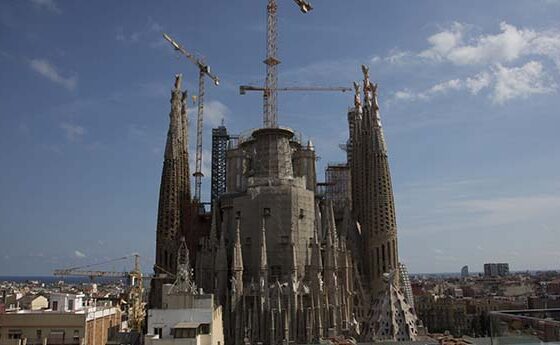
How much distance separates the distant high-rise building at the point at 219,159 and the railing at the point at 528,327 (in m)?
76.1

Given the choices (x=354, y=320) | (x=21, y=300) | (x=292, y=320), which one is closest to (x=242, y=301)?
(x=292, y=320)

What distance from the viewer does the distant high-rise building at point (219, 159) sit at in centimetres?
8459

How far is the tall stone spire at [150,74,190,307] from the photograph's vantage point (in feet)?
211

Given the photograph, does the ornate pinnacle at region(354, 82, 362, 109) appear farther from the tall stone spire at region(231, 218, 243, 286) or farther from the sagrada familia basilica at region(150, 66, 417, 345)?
the tall stone spire at region(231, 218, 243, 286)

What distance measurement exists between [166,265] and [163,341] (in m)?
30.8

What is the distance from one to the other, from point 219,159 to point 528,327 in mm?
79168

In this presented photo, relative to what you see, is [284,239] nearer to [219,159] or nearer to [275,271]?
[275,271]

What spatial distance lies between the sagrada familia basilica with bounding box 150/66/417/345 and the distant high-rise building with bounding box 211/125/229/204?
7.88 metres

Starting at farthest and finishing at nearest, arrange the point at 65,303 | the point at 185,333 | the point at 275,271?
the point at 275,271 → the point at 65,303 → the point at 185,333

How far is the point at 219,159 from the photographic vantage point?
85.9 metres

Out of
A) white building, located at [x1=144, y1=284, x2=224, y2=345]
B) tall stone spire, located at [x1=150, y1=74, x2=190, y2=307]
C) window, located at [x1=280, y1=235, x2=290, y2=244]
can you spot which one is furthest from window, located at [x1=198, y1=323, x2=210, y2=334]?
tall stone spire, located at [x1=150, y1=74, x2=190, y2=307]

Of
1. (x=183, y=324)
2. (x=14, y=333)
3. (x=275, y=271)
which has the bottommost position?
(x=14, y=333)

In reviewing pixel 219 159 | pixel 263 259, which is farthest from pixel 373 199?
pixel 219 159

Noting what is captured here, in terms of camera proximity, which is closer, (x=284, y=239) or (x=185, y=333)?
(x=185, y=333)
